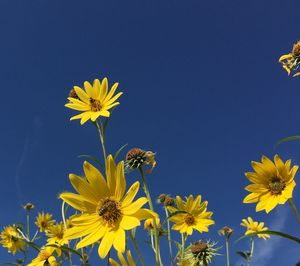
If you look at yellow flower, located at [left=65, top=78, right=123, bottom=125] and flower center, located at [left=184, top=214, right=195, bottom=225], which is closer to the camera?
yellow flower, located at [left=65, top=78, right=123, bottom=125]

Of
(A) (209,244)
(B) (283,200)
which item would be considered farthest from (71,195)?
(A) (209,244)

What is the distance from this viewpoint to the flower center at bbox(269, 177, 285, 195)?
3339 millimetres

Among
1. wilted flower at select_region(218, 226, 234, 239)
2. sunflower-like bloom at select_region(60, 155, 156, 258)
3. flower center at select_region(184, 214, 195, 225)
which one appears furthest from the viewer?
wilted flower at select_region(218, 226, 234, 239)

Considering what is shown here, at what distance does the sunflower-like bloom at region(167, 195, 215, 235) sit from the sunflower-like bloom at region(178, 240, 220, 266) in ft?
0.68

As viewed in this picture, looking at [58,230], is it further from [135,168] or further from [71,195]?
[71,195]

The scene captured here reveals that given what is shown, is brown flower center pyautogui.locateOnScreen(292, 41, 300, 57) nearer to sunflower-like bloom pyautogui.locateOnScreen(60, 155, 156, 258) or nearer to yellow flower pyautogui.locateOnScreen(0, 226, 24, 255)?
sunflower-like bloom pyautogui.locateOnScreen(60, 155, 156, 258)

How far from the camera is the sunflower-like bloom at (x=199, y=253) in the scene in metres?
4.26

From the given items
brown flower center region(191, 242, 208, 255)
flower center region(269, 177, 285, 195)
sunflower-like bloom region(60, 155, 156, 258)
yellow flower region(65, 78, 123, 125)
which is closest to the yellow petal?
sunflower-like bloom region(60, 155, 156, 258)

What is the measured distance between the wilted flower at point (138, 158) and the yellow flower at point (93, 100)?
836 mm

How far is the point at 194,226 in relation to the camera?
189 inches

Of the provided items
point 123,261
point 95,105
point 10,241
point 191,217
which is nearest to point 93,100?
point 95,105

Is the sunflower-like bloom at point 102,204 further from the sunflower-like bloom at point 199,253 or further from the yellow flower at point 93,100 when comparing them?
the sunflower-like bloom at point 199,253

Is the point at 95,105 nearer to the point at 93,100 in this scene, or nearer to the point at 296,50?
the point at 93,100

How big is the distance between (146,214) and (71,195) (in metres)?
0.45
